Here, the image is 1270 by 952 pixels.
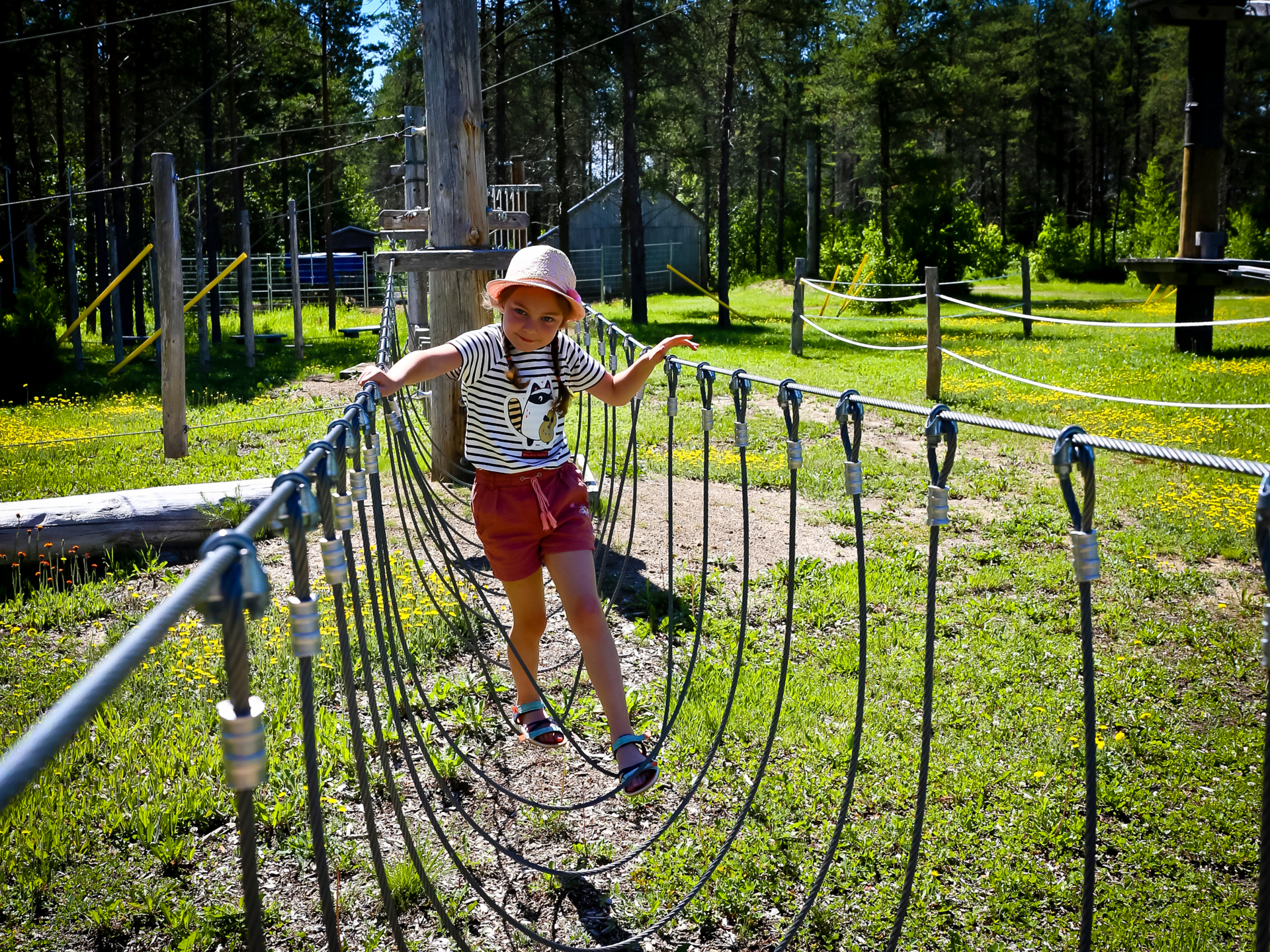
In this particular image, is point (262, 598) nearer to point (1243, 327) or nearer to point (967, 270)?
point (1243, 327)

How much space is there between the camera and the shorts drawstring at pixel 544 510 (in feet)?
8.89

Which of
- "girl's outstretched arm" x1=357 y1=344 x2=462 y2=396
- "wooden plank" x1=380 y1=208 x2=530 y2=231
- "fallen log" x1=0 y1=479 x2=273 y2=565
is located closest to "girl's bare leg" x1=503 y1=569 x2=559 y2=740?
"girl's outstretched arm" x1=357 y1=344 x2=462 y2=396

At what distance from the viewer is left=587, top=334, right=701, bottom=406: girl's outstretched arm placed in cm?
282

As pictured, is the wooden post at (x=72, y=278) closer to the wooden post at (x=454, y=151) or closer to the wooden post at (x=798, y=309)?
the wooden post at (x=798, y=309)

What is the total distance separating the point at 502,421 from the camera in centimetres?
275

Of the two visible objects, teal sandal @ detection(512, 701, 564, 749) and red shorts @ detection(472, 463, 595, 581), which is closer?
red shorts @ detection(472, 463, 595, 581)

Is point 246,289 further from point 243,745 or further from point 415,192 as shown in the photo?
point 243,745

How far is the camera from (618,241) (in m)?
32.6

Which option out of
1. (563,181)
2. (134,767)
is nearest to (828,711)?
(134,767)

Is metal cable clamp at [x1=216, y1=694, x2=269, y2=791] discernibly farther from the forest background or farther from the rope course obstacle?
the forest background

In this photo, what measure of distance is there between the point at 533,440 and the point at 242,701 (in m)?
1.81

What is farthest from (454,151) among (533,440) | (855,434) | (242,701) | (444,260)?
(242,701)

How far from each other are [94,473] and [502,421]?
5.82 meters

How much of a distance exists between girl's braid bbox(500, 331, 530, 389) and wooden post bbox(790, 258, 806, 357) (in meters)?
11.0
